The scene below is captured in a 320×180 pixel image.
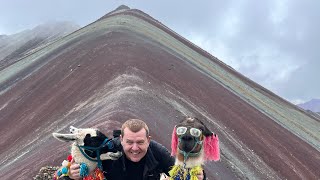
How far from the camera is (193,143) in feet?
24.0

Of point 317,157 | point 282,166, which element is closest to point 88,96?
point 282,166

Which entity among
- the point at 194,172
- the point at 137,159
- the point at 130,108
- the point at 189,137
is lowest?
the point at 194,172

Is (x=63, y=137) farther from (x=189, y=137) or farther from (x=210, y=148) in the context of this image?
(x=210, y=148)

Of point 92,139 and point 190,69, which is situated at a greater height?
point 190,69

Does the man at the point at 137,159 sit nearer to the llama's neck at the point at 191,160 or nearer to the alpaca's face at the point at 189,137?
the llama's neck at the point at 191,160

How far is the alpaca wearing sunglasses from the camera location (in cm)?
730

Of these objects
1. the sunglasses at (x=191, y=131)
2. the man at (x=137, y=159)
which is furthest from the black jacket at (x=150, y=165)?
the sunglasses at (x=191, y=131)

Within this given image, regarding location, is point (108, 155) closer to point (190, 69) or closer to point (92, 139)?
point (92, 139)

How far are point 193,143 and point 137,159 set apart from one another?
0.84m

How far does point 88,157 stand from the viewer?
7.67 meters

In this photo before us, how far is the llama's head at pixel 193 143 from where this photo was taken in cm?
729

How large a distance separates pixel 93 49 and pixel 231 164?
18915 millimetres

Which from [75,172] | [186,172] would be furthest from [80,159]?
[186,172]

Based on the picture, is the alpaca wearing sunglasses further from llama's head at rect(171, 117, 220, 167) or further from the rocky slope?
the rocky slope
